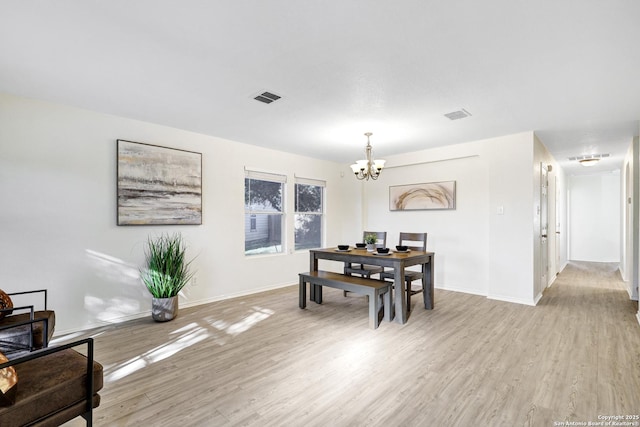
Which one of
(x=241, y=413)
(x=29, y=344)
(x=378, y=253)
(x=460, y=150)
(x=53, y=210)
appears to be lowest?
(x=241, y=413)

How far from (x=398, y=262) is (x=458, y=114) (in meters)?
1.83

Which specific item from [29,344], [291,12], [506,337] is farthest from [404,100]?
[29,344]

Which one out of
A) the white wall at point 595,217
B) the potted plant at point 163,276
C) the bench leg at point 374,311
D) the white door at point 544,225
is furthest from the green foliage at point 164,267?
the white wall at point 595,217

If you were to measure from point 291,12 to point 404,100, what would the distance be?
1.68 metres

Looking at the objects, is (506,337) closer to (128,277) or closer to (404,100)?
(404,100)

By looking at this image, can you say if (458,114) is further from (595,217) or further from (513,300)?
(595,217)

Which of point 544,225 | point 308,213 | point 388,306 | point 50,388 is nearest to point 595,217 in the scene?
point 544,225

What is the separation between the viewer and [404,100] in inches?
125

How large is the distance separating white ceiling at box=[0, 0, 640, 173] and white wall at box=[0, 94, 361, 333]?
0.30m

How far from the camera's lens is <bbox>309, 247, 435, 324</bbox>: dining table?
3.59 meters

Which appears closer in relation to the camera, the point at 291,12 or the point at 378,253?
the point at 291,12

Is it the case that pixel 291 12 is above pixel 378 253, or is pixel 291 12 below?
above

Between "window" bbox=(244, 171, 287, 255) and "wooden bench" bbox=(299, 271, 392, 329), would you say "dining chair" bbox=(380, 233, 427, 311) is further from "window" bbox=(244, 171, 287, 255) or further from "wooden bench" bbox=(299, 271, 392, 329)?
"window" bbox=(244, 171, 287, 255)

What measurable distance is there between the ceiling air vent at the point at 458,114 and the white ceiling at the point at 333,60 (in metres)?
0.10
